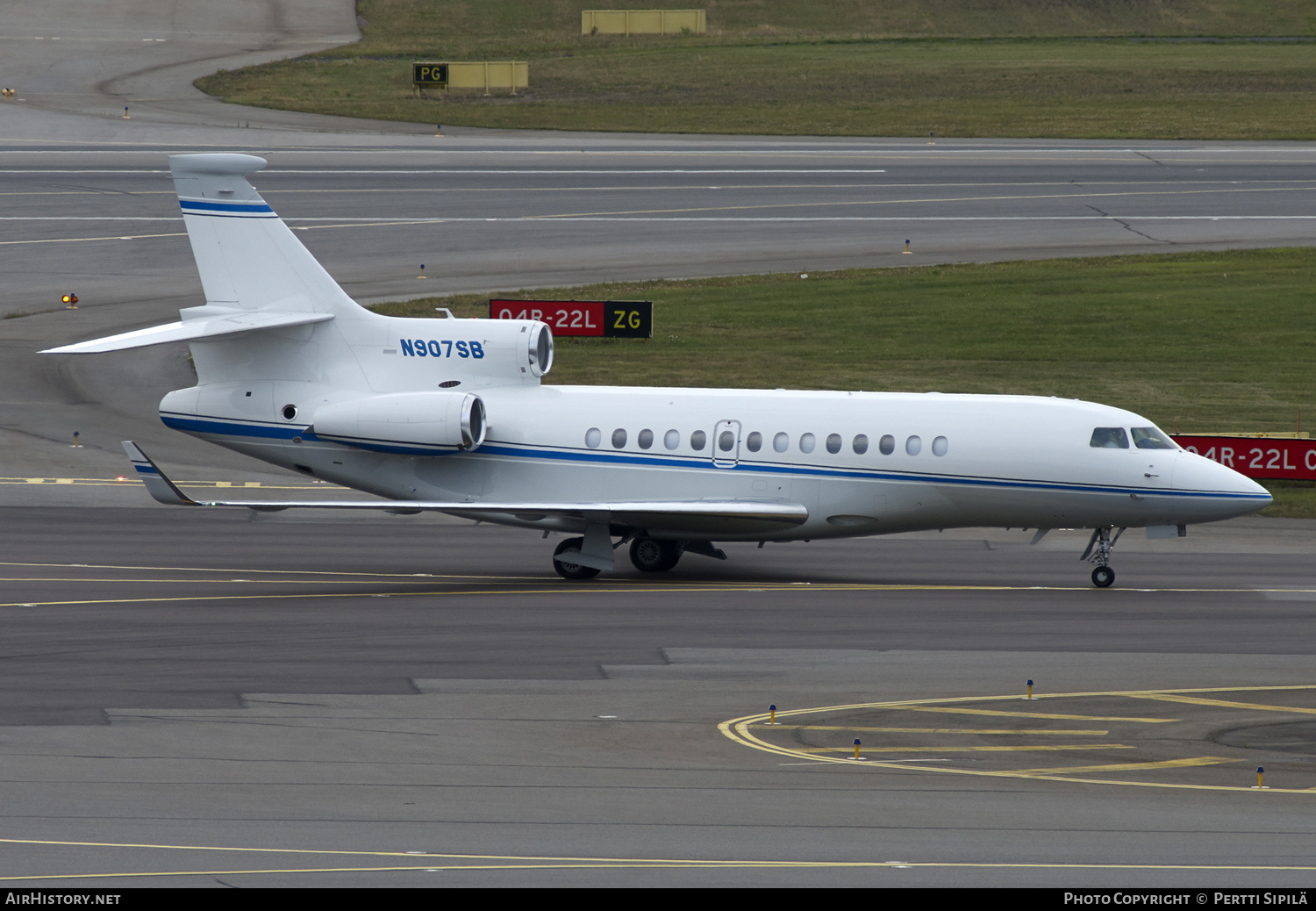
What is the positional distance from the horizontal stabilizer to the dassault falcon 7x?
57mm

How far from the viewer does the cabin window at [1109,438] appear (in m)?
29.3

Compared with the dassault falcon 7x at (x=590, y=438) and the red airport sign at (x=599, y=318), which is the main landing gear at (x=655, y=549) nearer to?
the dassault falcon 7x at (x=590, y=438)

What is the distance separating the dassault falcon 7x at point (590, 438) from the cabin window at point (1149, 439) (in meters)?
0.04

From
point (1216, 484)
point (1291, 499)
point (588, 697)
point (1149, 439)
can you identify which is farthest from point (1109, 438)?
point (588, 697)

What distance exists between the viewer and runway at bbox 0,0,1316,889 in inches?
619

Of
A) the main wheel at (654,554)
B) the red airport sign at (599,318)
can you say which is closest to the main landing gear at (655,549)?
the main wheel at (654,554)

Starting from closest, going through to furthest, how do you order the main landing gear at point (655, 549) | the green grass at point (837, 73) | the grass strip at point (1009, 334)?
the main landing gear at point (655, 549), the grass strip at point (1009, 334), the green grass at point (837, 73)

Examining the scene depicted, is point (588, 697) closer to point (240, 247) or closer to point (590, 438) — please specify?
point (590, 438)

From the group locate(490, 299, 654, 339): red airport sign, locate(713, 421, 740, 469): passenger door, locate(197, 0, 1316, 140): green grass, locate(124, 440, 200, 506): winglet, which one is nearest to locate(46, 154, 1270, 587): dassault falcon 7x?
locate(713, 421, 740, 469): passenger door

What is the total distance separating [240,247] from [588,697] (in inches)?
550

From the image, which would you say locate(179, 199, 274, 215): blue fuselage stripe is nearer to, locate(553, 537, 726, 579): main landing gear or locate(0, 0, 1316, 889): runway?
locate(0, 0, 1316, 889): runway

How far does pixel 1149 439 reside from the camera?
29.6 m

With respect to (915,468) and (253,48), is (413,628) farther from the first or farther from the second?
(253,48)

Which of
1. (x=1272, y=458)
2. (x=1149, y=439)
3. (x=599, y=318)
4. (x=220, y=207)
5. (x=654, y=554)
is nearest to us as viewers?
(x=1149, y=439)
